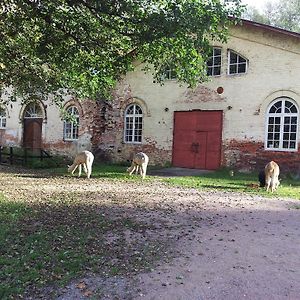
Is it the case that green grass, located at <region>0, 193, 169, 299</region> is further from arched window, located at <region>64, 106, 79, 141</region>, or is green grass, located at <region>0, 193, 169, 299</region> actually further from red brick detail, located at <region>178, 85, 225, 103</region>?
arched window, located at <region>64, 106, 79, 141</region>

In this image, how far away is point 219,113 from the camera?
64.0ft

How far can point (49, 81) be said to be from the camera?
1319 centimetres

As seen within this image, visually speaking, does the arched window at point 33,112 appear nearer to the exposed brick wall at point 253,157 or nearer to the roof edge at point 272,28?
the exposed brick wall at point 253,157

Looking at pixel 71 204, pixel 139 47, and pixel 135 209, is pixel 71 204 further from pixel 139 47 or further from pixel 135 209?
pixel 139 47

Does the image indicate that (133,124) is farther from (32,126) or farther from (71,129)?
(32,126)

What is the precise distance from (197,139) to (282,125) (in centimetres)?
440

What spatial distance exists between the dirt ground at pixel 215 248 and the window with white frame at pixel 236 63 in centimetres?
900

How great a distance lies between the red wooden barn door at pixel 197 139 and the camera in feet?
64.4

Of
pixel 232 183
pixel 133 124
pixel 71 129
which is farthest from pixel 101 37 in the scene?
pixel 71 129

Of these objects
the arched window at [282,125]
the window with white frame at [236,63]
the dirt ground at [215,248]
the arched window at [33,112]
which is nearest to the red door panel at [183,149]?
the window with white frame at [236,63]

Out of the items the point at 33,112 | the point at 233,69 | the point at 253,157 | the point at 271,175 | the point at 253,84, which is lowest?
the point at 271,175

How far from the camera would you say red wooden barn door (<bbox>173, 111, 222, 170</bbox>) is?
19.6 meters

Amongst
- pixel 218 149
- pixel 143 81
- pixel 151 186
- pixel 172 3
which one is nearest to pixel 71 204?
pixel 151 186

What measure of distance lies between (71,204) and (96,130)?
1456cm
